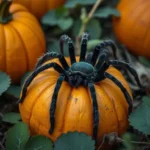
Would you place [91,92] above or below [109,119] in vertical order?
above

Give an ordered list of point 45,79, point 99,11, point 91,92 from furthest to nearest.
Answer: point 99,11, point 45,79, point 91,92

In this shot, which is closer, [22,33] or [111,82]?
[111,82]

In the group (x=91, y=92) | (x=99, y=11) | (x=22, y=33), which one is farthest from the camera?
(x=99, y=11)

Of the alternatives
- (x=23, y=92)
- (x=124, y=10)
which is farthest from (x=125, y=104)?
(x=124, y=10)

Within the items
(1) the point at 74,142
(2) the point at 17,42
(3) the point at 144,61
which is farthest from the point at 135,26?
(1) the point at 74,142

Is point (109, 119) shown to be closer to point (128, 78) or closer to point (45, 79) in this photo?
point (45, 79)

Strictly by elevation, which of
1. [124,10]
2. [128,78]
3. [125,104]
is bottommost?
[128,78]

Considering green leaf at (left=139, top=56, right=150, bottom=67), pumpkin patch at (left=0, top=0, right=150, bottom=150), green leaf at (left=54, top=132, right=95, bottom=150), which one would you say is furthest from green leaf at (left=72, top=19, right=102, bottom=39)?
green leaf at (left=54, top=132, right=95, bottom=150)
